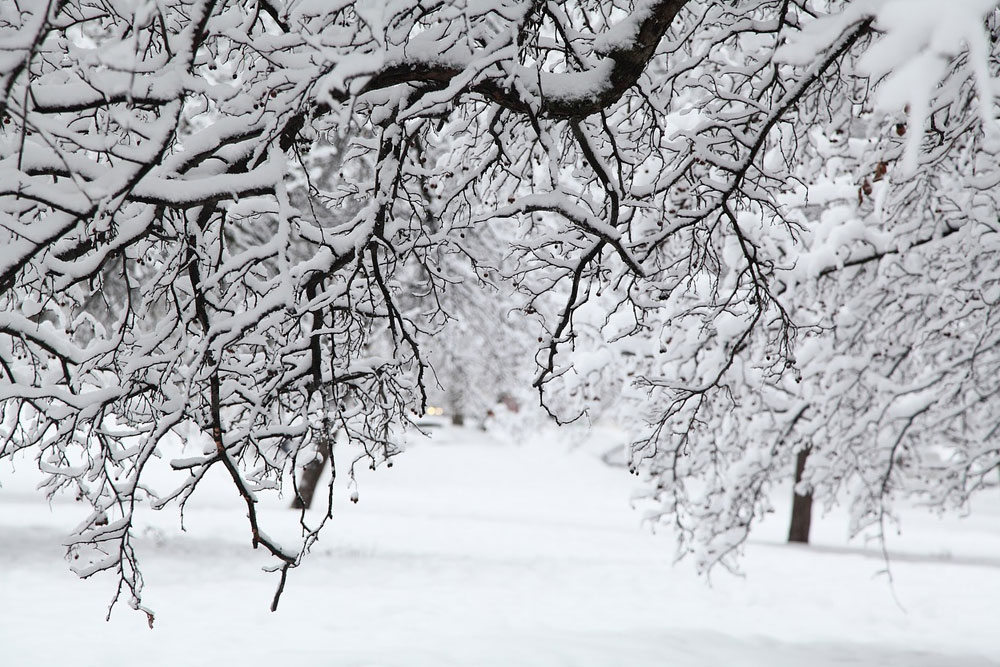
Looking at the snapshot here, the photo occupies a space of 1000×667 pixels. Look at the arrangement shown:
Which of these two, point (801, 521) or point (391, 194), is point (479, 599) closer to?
point (391, 194)

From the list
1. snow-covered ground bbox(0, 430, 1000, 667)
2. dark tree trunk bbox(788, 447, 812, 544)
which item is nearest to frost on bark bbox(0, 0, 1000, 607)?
snow-covered ground bbox(0, 430, 1000, 667)

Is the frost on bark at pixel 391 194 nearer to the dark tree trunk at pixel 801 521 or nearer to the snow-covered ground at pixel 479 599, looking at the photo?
the snow-covered ground at pixel 479 599

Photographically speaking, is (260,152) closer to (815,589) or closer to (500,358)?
(815,589)

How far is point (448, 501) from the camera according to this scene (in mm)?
20594

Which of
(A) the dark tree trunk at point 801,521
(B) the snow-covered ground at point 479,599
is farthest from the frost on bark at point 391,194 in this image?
(A) the dark tree trunk at point 801,521

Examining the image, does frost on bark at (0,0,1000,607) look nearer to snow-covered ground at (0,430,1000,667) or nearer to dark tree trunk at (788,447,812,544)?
snow-covered ground at (0,430,1000,667)

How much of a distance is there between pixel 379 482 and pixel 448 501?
5.35m

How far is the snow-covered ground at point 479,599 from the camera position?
5305mm

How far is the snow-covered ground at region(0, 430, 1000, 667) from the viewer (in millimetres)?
5305

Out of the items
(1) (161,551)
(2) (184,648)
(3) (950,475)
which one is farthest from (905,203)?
(1) (161,551)

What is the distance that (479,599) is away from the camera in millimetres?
7957

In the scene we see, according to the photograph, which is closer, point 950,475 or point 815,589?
point 950,475

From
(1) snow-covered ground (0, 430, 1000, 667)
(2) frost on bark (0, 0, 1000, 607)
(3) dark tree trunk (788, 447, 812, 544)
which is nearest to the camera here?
(2) frost on bark (0, 0, 1000, 607)

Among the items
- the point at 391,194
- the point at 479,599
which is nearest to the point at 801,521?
the point at 479,599
